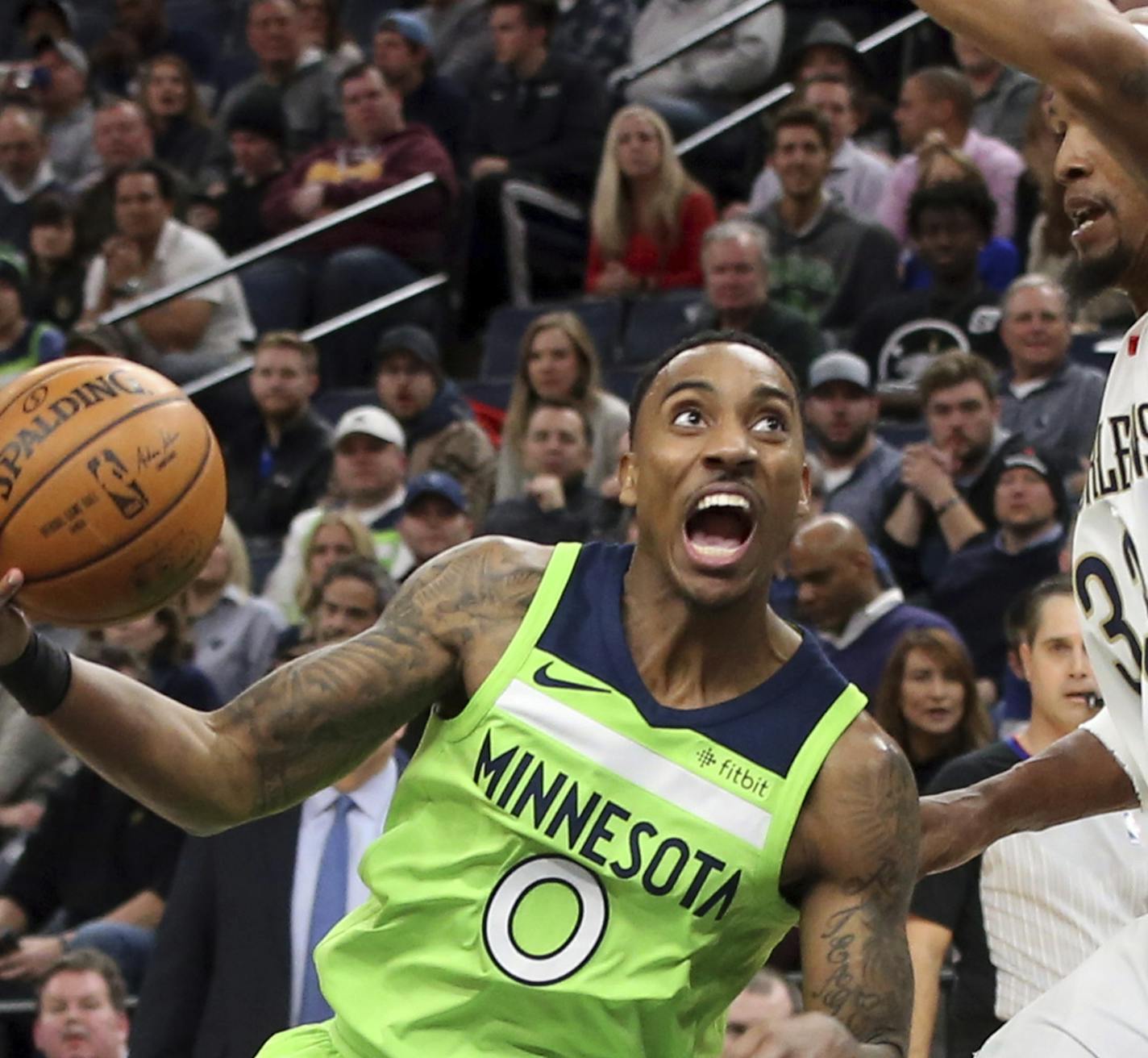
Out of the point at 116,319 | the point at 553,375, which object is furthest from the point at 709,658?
the point at 116,319

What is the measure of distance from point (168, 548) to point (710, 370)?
85 cm

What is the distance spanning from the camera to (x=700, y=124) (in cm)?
1108

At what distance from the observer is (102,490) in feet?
11.9

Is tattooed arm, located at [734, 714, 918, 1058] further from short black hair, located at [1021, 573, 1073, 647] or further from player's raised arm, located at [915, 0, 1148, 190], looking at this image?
short black hair, located at [1021, 573, 1073, 647]

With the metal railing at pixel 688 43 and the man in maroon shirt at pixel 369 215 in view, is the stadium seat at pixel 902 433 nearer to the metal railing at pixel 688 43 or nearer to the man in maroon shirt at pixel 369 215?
the man in maroon shirt at pixel 369 215

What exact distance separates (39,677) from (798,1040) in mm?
1109

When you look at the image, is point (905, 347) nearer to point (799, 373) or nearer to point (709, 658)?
point (799, 373)

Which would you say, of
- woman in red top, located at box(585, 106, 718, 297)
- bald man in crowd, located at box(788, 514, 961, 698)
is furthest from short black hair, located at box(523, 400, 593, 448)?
woman in red top, located at box(585, 106, 718, 297)

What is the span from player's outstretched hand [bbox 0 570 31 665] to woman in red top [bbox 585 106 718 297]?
254 inches

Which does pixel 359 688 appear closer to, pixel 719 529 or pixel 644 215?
pixel 719 529

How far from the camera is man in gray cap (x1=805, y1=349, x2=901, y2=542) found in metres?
8.12

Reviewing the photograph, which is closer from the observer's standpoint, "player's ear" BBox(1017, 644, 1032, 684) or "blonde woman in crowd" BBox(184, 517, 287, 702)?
"player's ear" BBox(1017, 644, 1032, 684)

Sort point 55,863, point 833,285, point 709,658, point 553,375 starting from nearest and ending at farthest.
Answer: point 709,658 < point 55,863 < point 553,375 < point 833,285

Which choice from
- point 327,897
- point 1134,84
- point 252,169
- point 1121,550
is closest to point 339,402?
point 252,169
